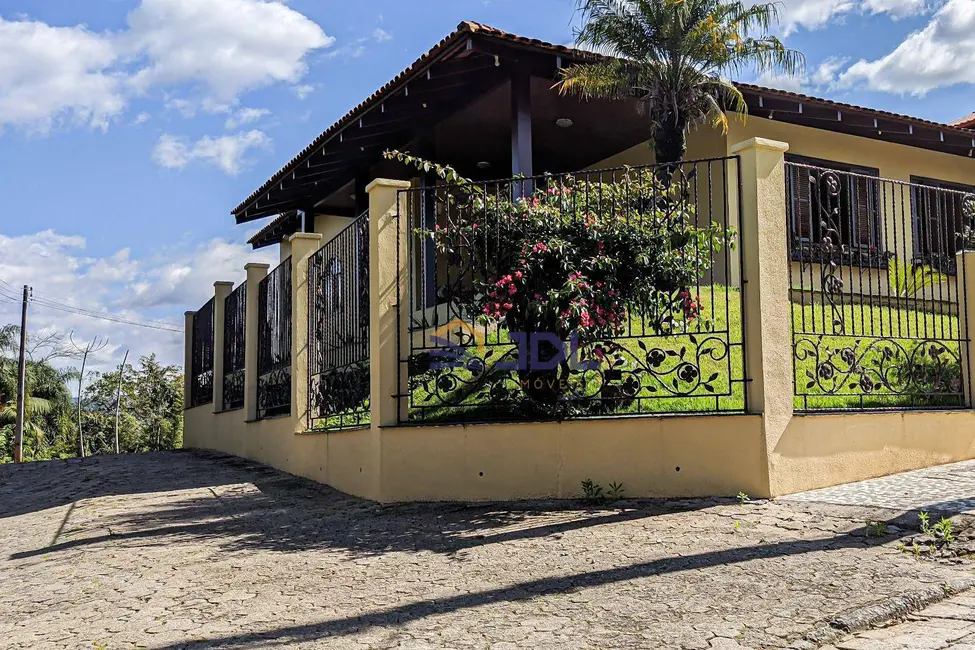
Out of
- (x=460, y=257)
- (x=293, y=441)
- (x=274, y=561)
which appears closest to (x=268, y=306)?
(x=293, y=441)

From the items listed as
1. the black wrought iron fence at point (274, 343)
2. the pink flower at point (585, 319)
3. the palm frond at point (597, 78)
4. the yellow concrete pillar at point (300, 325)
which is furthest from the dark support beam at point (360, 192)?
the pink flower at point (585, 319)

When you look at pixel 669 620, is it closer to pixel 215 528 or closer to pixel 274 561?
pixel 274 561

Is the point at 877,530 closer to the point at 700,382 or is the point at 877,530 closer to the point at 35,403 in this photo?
the point at 700,382

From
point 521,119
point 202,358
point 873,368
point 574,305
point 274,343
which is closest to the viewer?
point 574,305

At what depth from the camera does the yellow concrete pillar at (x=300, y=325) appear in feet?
29.9

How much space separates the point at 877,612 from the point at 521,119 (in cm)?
889

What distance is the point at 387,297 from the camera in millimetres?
7066

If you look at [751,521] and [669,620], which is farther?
[751,521]

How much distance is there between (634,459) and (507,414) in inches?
42.2

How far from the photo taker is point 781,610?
396cm

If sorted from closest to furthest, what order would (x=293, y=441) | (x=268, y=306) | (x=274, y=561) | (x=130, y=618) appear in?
(x=130, y=618) < (x=274, y=561) < (x=293, y=441) < (x=268, y=306)

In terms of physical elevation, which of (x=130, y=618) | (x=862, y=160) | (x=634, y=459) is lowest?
(x=130, y=618)

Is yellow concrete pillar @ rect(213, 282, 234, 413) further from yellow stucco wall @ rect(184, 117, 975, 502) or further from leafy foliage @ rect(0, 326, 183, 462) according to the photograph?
leafy foliage @ rect(0, 326, 183, 462)

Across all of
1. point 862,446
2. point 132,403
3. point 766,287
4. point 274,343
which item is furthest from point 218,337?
point 132,403
